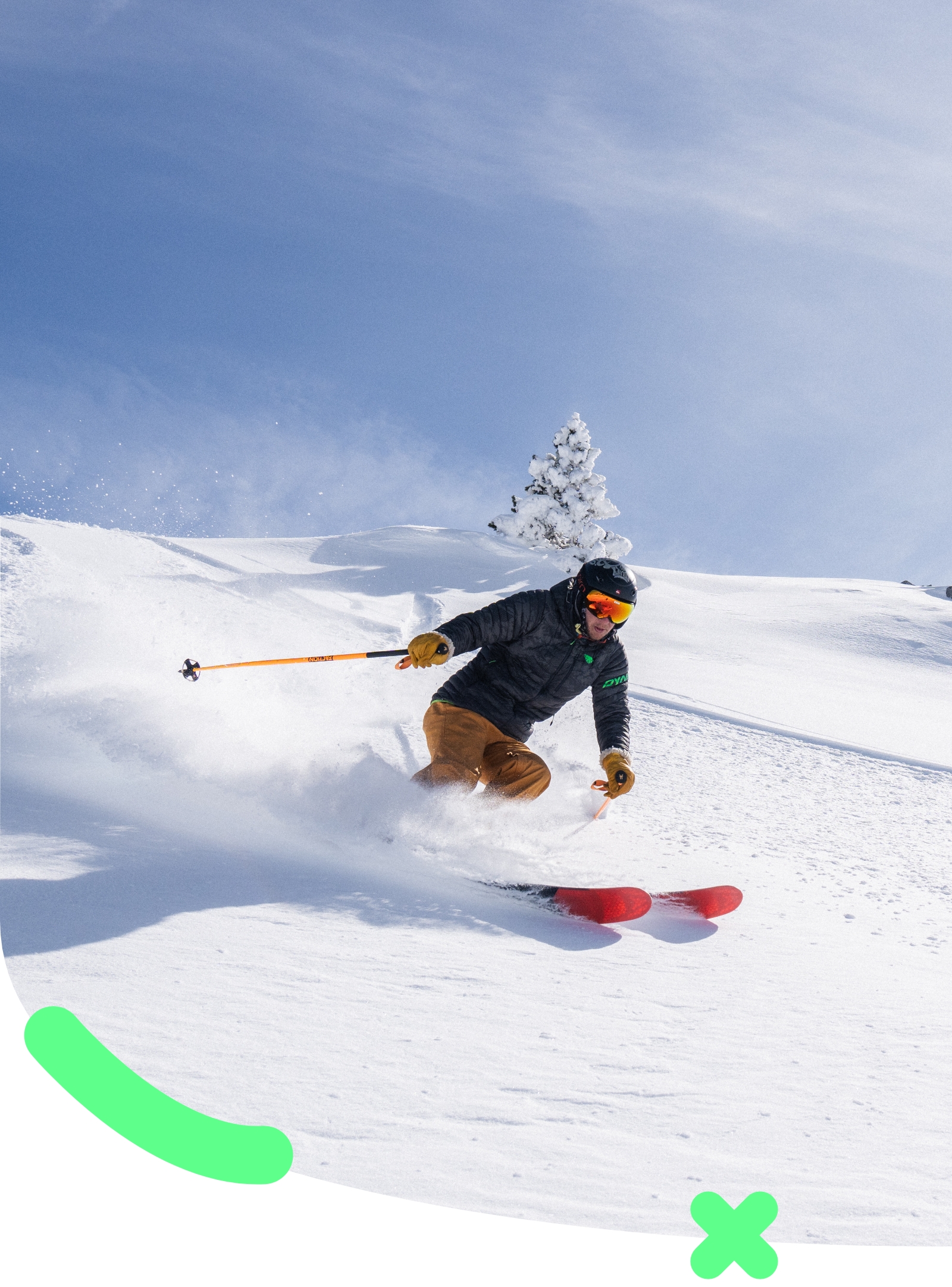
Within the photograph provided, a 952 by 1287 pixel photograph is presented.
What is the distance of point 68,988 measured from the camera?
1732mm

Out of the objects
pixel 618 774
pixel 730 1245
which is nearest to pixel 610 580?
pixel 618 774

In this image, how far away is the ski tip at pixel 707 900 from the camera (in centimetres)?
314

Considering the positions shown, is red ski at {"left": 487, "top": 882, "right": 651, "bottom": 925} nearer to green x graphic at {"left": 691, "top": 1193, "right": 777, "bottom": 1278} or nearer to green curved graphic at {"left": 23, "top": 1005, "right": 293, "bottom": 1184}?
green x graphic at {"left": 691, "top": 1193, "right": 777, "bottom": 1278}

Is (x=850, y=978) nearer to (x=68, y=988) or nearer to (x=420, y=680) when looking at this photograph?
(x=68, y=988)

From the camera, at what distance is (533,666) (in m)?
4.41

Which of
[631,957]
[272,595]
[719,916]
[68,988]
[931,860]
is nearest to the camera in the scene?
[68,988]

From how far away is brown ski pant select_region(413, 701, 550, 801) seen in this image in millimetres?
4195

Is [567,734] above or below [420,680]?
below

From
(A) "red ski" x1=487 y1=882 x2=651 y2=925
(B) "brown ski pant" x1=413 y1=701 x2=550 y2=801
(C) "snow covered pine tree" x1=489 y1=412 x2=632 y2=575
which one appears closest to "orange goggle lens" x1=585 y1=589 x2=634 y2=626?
(B) "brown ski pant" x1=413 y1=701 x2=550 y2=801

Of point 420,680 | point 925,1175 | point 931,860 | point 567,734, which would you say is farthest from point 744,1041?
point 420,680

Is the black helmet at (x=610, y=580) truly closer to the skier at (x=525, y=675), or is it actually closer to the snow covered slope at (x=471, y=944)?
the skier at (x=525, y=675)

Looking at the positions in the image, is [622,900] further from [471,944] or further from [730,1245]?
[730,1245]

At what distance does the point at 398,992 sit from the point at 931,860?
3.93 metres

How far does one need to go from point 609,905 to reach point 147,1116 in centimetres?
179
